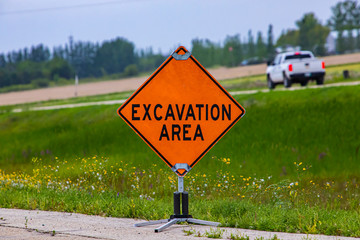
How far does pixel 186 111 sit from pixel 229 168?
589 centimetres

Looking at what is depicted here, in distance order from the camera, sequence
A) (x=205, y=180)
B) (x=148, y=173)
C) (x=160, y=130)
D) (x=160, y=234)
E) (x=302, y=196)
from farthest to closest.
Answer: (x=148, y=173) < (x=205, y=180) < (x=302, y=196) < (x=160, y=130) < (x=160, y=234)

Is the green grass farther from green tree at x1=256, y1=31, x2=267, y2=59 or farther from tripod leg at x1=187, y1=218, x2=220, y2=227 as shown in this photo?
green tree at x1=256, y1=31, x2=267, y2=59

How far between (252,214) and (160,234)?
5.18 ft

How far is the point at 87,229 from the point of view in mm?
7891

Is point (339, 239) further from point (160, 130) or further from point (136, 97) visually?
point (136, 97)

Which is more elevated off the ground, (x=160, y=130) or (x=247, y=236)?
(x=160, y=130)

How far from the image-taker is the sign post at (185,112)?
8219 millimetres

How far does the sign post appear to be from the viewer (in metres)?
8.22

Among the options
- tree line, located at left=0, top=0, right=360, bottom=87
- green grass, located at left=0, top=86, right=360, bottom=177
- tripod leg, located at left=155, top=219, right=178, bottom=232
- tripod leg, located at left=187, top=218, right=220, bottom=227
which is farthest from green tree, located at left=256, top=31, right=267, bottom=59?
tripod leg, located at left=155, top=219, right=178, bottom=232

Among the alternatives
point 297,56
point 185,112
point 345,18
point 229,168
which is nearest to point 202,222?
point 185,112

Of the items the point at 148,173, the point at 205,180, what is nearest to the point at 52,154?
the point at 148,173

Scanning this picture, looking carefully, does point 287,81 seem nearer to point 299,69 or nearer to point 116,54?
point 299,69

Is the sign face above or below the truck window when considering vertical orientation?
below

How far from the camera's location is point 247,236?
708 cm
